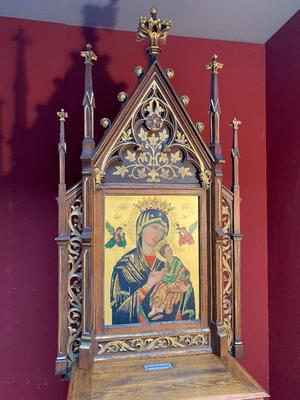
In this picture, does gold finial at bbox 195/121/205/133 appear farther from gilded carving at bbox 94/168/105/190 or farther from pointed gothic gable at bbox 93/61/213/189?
gilded carving at bbox 94/168/105/190

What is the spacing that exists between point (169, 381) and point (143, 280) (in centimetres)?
46

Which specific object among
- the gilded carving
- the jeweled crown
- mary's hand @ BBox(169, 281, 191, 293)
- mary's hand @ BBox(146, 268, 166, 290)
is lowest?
mary's hand @ BBox(169, 281, 191, 293)

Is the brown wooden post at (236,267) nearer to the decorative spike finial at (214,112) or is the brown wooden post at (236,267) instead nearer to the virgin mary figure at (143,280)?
the decorative spike finial at (214,112)

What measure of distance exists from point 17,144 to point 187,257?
3.92 feet

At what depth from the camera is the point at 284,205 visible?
83.5 inches

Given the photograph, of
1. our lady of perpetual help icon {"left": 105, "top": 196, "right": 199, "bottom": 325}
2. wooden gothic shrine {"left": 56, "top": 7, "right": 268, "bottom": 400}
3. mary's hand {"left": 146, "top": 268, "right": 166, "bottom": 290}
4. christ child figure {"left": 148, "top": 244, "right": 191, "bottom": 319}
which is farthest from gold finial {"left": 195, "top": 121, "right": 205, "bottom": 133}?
mary's hand {"left": 146, "top": 268, "right": 166, "bottom": 290}

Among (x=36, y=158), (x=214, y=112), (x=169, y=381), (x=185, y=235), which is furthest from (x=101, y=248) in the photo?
(x=214, y=112)

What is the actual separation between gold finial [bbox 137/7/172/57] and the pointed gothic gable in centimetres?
10

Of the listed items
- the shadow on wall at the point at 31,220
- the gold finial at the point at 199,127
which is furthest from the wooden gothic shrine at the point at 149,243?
the shadow on wall at the point at 31,220

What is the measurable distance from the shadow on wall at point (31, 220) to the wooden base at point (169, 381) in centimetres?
60

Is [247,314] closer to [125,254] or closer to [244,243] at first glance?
[244,243]

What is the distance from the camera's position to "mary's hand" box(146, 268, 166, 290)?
1.68m

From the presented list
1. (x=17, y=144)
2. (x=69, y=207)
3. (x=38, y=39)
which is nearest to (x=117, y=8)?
(x=38, y=39)

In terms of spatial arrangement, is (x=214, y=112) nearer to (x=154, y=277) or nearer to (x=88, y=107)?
(x=88, y=107)
